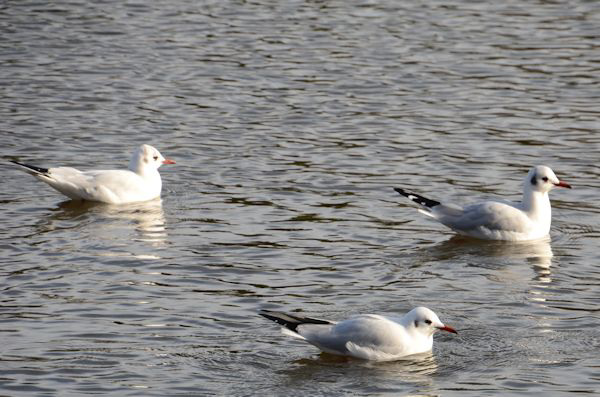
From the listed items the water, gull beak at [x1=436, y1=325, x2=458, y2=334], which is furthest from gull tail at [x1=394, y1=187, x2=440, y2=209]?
gull beak at [x1=436, y1=325, x2=458, y2=334]

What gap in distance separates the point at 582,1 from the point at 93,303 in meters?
17.8

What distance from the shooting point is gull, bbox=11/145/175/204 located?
16.6 meters

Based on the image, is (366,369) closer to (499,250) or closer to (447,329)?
(447,329)

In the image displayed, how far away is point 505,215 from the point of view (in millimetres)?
15359

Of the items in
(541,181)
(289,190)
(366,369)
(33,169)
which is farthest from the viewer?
(289,190)

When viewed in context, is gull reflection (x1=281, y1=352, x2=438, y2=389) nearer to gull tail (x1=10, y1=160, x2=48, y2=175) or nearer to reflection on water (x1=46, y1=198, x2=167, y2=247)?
reflection on water (x1=46, y1=198, x2=167, y2=247)

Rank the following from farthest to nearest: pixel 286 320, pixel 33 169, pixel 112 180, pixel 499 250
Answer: pixel 112 180 < pixel 33 169 < pixel 499 250 < pixel 286 320

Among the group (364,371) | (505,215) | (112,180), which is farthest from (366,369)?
(112,180)

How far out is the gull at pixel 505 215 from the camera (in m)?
15.3

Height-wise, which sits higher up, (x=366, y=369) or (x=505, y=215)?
(x=505, y=215)

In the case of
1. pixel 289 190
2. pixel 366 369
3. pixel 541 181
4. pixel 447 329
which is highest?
pixel 541 181

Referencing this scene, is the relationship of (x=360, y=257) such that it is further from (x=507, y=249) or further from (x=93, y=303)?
(x=93, y=303)

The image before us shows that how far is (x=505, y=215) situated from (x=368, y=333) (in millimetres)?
4369

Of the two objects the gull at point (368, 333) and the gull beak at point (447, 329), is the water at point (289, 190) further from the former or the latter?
the gull beak at point (447, 329)
